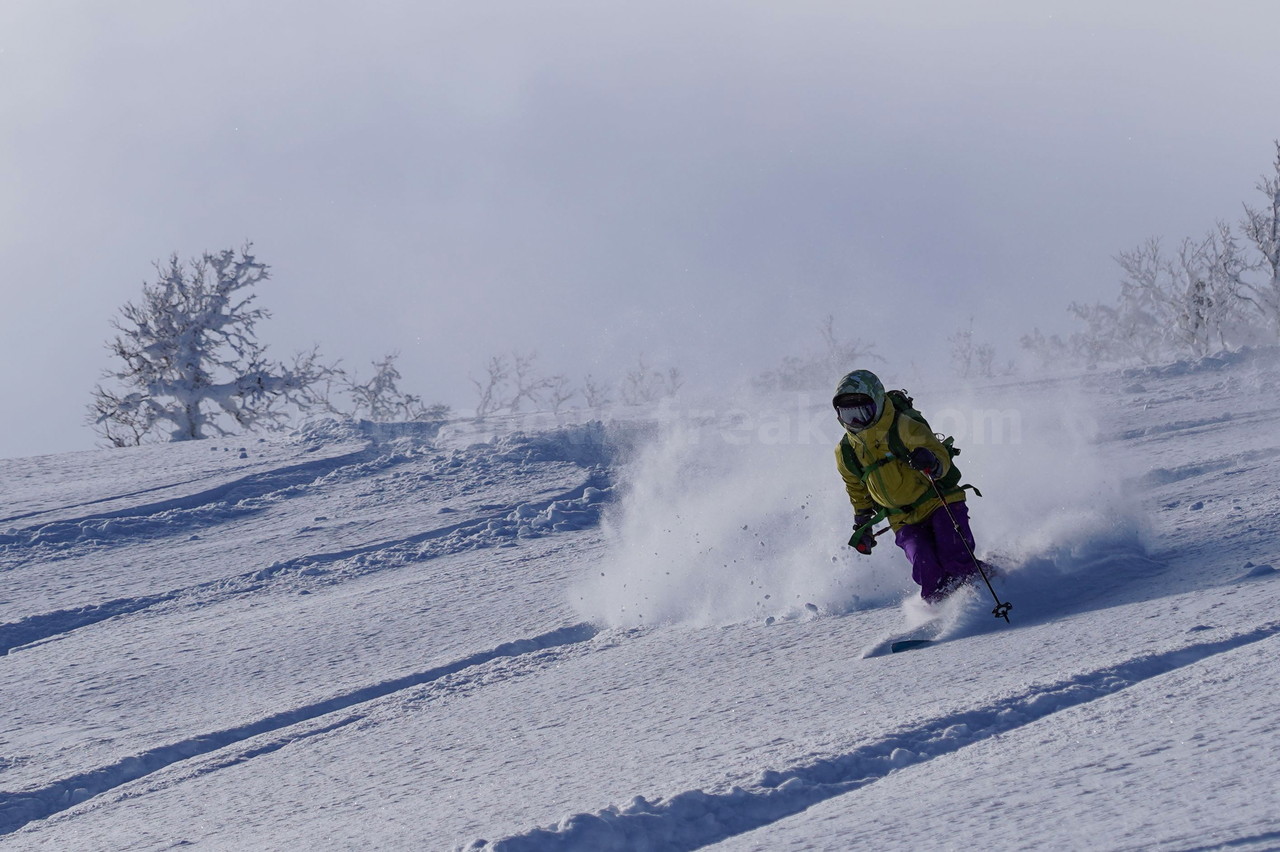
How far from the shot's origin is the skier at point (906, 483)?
5398 millimetres

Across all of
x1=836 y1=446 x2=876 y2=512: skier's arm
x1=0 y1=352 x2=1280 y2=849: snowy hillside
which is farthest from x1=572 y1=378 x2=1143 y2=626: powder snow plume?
x1=836 y1=446 x2=876 y2=512: skier's arm

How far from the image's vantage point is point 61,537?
33.4 ft

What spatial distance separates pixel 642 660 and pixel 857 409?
67.2 inches

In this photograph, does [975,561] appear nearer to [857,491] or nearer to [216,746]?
[857,491]

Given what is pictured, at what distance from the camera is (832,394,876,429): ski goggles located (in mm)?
5379

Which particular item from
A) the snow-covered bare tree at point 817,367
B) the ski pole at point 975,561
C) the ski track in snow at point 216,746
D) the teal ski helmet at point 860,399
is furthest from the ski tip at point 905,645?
the snow-covered bare tree at point 817,367

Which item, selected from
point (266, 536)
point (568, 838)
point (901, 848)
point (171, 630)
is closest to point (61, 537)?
point (266, 536)

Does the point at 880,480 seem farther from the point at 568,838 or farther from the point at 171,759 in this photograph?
the point at 171,759

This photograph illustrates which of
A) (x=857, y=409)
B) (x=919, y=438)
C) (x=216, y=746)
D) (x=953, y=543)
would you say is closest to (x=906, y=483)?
(x=919, y=438)

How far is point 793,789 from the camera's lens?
9.80 ft

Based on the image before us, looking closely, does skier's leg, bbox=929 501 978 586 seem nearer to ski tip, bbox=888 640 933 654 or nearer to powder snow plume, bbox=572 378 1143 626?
powder snow plume, bbox=572 378 1143 626

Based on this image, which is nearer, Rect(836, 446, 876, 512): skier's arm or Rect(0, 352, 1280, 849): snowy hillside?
Rect(0, 352, 1280, 849): snowy hillside

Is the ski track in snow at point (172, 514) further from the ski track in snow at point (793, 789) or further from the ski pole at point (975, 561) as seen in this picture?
the ski track in snow at point (793, 789)

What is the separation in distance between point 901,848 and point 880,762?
2.42 ft
